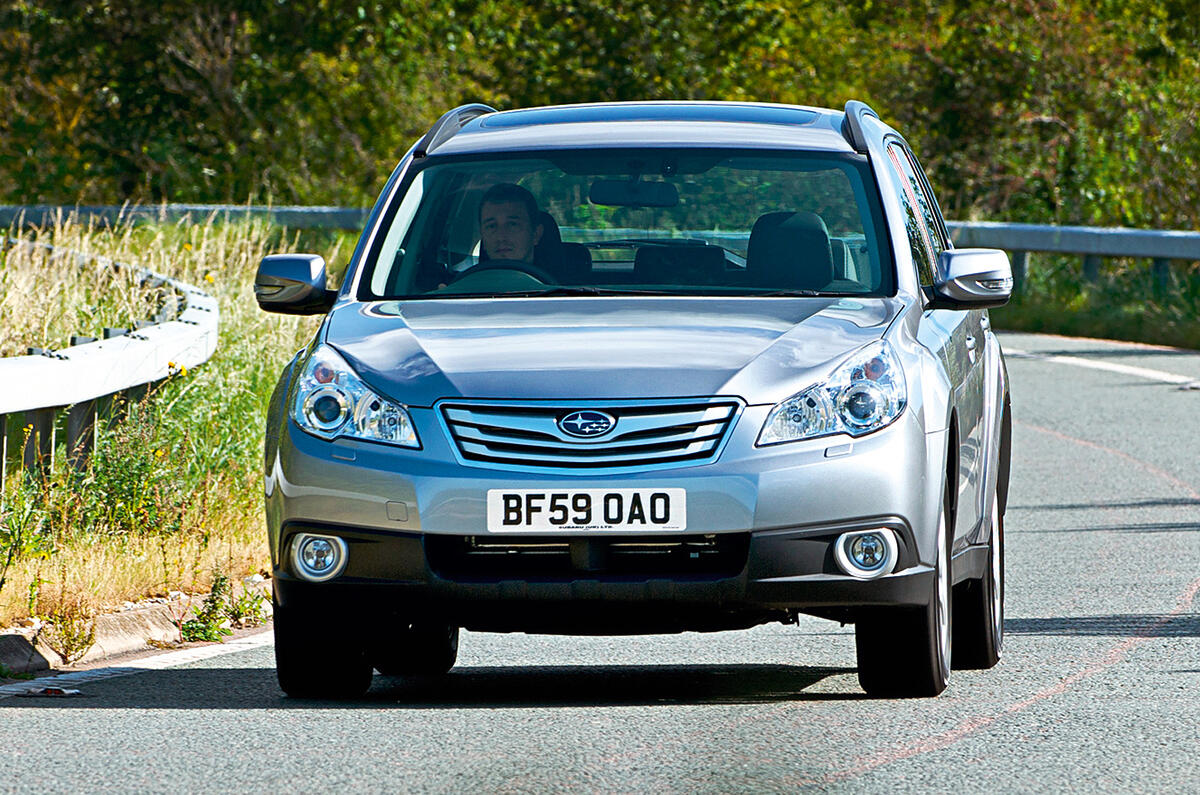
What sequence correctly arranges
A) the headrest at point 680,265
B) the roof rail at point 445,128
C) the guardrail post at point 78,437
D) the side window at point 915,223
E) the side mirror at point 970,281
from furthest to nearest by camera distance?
the guardrail post at point 78,437 → the roof rail at point 445,128 → the side window at point 915,223 → the headrest at point 680,265 → the side mirror at point 970,281

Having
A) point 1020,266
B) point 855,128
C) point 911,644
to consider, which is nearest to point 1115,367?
point 1020,266

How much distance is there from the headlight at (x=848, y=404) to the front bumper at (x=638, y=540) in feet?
0.12

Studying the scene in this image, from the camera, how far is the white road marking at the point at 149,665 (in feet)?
23.1

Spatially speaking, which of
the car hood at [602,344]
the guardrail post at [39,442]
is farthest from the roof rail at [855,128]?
the guardrail post at [39,442]

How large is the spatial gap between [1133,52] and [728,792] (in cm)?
2583

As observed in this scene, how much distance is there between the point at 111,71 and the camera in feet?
108

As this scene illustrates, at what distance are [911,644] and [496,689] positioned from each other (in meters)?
1.31

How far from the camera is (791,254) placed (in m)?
7.18

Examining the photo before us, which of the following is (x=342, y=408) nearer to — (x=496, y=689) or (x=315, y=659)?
(x=315, y=659)

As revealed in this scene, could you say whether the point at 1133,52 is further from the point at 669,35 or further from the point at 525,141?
the point at 525,141

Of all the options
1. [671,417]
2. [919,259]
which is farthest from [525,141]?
[671,417]

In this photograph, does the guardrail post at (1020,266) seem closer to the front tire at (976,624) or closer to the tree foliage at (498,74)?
the tree foliage at (498,74)

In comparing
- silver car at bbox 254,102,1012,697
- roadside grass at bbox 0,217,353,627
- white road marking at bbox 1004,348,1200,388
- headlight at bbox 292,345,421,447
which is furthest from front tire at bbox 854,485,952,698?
white road marking at bbox 1004,348,1200,388

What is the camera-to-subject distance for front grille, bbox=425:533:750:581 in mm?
6109
